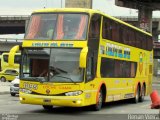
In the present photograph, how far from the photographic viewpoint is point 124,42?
69.0 feet

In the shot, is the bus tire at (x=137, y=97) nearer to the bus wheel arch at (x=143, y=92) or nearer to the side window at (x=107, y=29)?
the bus wheel arch at (x=143, y=92)

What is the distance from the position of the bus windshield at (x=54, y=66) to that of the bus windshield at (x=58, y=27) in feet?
1.84

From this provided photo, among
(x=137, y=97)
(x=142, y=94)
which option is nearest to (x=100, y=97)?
(x=137, y=97)

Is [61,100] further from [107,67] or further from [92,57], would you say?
[107,67]

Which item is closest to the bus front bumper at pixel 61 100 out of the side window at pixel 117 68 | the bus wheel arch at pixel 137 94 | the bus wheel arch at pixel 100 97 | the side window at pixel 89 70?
the side window at pixel 89 70

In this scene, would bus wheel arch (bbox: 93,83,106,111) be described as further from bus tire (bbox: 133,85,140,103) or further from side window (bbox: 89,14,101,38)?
bus tire (bbox: 133,85,140,103)

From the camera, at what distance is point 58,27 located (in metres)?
16.3

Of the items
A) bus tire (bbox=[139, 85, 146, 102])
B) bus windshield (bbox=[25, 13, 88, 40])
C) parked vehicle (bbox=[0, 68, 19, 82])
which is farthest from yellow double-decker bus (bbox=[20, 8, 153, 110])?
parked vehicle (bbox=[0, 68, 19, 82])

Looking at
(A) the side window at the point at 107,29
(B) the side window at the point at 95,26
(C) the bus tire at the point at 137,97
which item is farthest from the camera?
(C) the bus tire at the point at 137,97

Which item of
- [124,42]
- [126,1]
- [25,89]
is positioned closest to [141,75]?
[124,42]

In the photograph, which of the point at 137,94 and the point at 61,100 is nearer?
the point at 61,100

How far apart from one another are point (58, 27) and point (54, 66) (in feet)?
4.80

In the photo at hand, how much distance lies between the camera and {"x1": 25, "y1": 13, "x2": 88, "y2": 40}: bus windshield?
16.1 metres

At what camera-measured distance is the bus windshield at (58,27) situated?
16.1 metres
